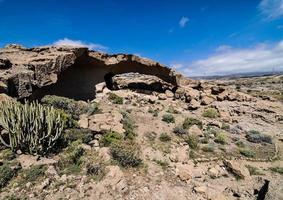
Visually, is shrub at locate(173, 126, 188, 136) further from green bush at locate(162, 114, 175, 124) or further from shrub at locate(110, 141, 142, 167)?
shrub at locate(110, 141, 142, 167)

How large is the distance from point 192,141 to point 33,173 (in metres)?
6.26

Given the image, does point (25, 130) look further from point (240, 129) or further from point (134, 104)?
point (240, 129)

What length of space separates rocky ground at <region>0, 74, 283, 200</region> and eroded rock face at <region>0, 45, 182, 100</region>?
2346 mm

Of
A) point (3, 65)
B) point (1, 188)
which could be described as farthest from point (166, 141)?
point (3, 65)

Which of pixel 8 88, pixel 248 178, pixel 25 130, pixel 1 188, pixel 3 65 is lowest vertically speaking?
pixel 248 178

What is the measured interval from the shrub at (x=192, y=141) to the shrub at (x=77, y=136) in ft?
12.7

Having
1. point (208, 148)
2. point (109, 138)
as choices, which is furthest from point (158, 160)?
point (208, 148)

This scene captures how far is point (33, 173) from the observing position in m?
7.75

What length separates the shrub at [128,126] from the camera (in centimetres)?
1112

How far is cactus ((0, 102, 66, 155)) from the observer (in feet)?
29.0

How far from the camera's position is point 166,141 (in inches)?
452

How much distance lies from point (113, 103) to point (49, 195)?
9.57m

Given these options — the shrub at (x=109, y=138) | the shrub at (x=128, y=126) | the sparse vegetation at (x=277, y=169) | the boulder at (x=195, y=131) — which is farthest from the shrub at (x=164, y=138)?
the sparse vegetation at (x=277, y=169)

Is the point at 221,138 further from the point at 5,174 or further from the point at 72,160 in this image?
the point at 5,174
